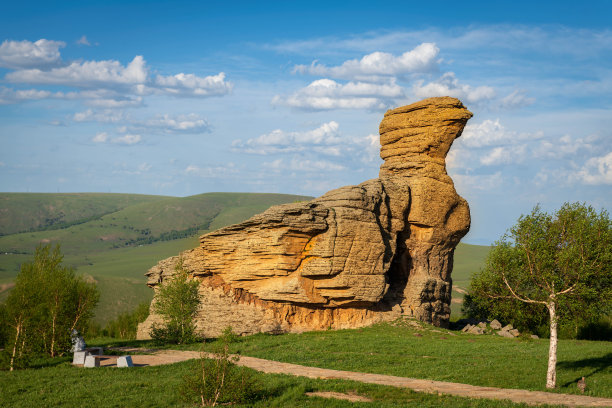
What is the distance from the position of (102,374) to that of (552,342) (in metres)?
18.6

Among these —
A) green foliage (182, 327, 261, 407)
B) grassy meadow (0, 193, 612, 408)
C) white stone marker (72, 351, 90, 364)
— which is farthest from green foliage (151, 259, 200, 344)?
green foliage (182, 327, 261, 407)

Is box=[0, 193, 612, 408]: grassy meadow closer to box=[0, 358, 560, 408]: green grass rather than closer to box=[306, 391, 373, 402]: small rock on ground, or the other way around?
box=[0, 358, 560, 408]: green grass

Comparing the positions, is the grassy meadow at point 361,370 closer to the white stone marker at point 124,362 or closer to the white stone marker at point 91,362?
the white stone marker at point 124,362

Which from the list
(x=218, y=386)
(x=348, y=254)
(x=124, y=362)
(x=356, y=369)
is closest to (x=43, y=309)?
(x=124, y=362)

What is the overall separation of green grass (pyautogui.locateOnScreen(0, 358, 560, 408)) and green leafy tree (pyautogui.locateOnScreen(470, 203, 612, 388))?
586 cm

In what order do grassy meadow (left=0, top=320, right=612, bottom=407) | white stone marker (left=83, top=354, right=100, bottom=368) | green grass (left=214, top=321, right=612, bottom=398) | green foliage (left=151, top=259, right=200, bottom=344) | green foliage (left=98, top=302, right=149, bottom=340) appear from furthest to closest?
green foliage (left=98, top=302, right=149, bottom=340)
green foliage (left=151, top=259, right=200, bottom=344)
white stone marker (left=83, top=354, right=100, bottom=368)
green grass (left=214, top=321, right=612, bottom=398)
grassy meadow (left=0, top=320, right=612, bottom=407)

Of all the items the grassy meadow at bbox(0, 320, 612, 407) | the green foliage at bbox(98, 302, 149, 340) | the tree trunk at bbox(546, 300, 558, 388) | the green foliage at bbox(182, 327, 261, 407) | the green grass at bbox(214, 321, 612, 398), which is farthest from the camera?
the green foliage at bbox(98, 302, 149, 340)

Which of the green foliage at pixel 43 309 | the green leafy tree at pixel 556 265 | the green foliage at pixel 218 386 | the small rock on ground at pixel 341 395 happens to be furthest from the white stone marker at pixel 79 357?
the green leafy tree at pixel 556 265

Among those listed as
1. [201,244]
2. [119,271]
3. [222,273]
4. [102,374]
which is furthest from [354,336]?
[119,271]

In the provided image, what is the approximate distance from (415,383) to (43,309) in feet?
63.8

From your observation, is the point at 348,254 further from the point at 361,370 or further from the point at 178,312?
the point at 361,370

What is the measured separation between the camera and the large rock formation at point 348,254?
3797cm

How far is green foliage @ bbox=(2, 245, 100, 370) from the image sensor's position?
1070 inches

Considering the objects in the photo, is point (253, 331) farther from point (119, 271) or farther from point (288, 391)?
point (119, 271)
